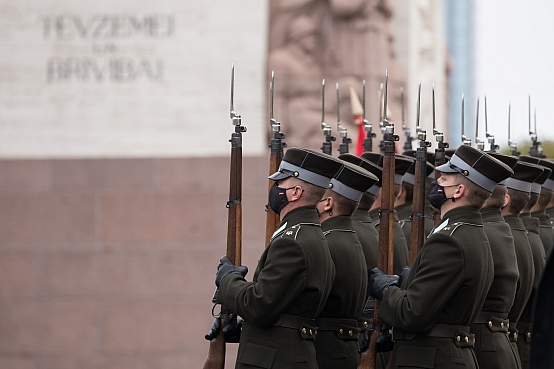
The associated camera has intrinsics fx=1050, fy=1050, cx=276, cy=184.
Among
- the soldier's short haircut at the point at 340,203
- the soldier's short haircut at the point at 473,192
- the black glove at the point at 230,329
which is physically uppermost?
the soldier's short haircut at the point at 473,192

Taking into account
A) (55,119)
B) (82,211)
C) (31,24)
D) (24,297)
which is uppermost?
(31,24)

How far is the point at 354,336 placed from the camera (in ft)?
18.5

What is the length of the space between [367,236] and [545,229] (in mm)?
2019

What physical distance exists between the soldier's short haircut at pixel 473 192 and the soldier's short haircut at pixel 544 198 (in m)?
2.69

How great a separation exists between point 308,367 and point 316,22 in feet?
22.7

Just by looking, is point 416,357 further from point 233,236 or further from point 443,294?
point 233,236

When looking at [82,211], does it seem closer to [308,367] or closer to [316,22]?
[316,22]

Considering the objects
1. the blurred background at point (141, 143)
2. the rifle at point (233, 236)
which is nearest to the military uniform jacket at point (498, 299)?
the rifle at point (233, 236)

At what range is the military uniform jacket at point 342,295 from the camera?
5.44 meters

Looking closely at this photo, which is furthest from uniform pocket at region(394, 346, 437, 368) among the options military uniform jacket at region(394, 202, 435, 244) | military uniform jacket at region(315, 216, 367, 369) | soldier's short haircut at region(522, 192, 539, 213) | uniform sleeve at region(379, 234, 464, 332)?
soldier's short haircut at region(522, 192, 539, 213)

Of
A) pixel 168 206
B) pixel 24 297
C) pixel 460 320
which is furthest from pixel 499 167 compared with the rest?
pixel 24 297

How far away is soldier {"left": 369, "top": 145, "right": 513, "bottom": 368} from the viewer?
4848mm

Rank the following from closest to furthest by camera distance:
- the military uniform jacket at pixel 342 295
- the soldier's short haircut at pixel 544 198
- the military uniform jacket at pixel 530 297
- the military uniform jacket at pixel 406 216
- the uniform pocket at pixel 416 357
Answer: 1. the uniform pocket at pixel 416 357
2. the military uniform jacket at pixel 342 295
3. the military uniform jacket at pixel 530 297
4. the military uniform jacket at pixel 406 216
5. the soldier's short haircut at pixel 544 198

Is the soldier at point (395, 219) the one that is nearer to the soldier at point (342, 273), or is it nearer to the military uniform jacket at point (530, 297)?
the military uniform jacket at point (530, 297)
